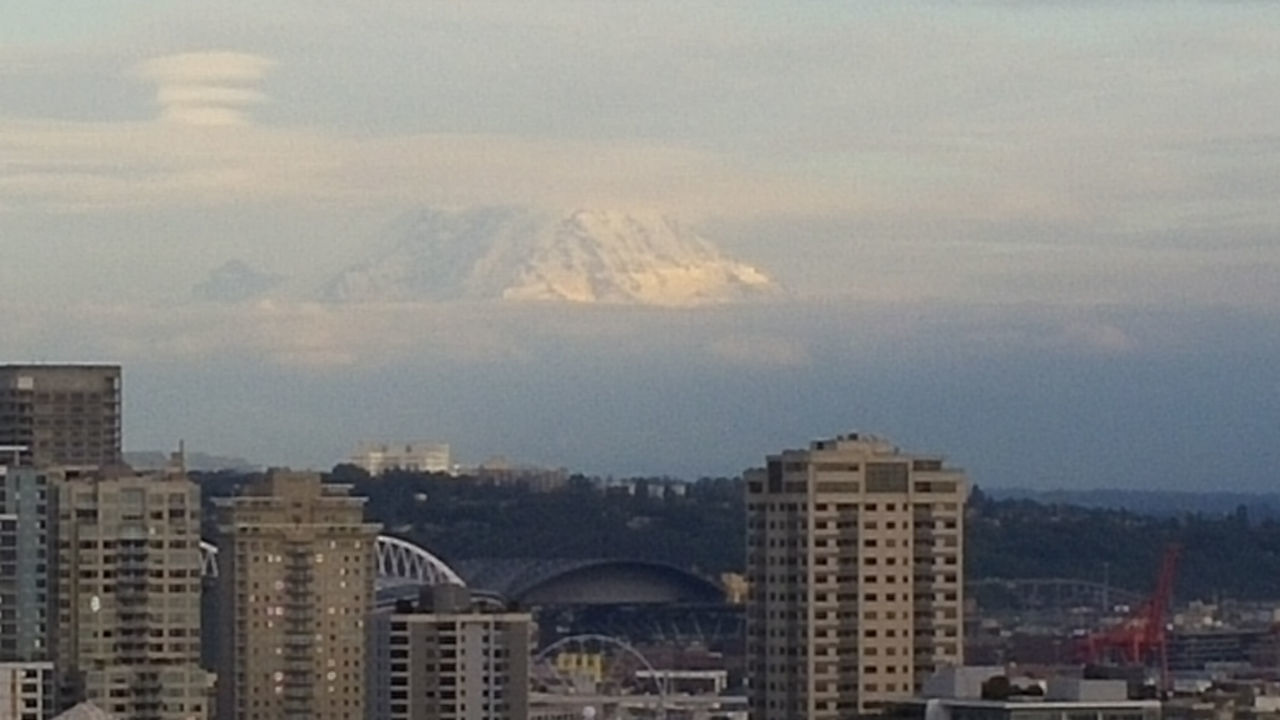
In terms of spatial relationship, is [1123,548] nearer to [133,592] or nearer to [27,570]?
[27,570]

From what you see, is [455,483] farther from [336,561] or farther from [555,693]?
[336,561]

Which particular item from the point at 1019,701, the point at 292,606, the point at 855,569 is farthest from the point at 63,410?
the point at 1019,701

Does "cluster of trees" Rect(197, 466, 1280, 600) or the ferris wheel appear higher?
"cluster of trees" Rect(197, 466, 1280, 600)

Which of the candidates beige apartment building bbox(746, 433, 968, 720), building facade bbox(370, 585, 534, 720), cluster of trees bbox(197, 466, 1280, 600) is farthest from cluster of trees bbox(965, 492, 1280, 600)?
beige apartment building bbox(746, 433, 968, 720)

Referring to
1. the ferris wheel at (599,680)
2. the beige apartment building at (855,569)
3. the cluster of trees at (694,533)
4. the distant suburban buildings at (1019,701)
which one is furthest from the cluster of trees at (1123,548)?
the distant suburban buildings at (1019,701)

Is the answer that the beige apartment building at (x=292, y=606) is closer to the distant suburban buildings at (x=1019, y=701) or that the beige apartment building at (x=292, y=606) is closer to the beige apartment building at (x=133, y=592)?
the beige apartment building at (x=133, y=592)

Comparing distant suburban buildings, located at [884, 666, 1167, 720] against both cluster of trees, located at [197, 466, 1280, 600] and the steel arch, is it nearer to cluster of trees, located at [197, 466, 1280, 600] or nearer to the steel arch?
the steel arch
